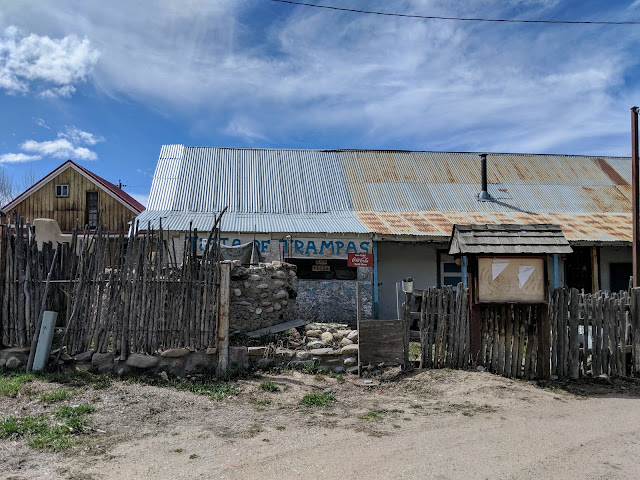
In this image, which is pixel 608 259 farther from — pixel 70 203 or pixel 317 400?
pixel 70 203

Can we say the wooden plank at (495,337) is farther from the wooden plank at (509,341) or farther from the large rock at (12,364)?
the large rock at (12,364)

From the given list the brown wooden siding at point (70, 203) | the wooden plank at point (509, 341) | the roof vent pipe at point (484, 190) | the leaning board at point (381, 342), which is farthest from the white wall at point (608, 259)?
the brown wooden siding at point (70, 203)

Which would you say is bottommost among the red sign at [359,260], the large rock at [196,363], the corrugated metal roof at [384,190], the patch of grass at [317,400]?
the patch of grass at [317,400]

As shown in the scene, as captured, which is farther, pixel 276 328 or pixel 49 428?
pixel 276 328

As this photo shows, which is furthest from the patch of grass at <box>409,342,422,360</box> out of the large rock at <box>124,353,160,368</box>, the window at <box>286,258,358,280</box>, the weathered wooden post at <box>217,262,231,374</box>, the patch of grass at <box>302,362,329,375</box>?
the large rock at <box>124,353,160,368</box>

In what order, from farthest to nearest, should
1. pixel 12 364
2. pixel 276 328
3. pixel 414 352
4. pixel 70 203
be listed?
pixel 70 203 < pixel 414 352 < pixel 276 328 < pixel 12 364

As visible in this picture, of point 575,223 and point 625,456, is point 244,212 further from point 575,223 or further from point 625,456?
point 625,456

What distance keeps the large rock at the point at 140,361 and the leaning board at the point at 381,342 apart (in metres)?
3.06

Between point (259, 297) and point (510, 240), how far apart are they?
14.2 ft

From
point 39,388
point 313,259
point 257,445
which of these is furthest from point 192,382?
point 313,259

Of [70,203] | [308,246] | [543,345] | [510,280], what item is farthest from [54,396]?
[70,203]

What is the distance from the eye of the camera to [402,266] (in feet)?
48.2

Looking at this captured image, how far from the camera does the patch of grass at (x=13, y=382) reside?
6.09m

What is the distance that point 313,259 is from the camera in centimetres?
1346
